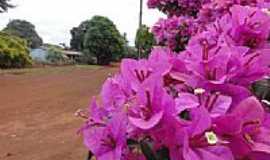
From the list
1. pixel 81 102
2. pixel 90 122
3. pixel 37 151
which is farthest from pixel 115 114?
pixel 81 102

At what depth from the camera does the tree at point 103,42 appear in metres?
32.5

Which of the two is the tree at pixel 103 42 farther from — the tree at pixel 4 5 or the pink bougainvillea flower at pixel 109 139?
the pink bougainvillea flower at pixel 109 139

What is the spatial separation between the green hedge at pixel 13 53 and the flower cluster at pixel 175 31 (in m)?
21.5

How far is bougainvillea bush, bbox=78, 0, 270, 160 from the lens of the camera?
0.91 metres

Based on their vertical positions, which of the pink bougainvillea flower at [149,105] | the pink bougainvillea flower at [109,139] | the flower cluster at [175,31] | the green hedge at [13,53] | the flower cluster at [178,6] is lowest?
the green hedge at [13,53]

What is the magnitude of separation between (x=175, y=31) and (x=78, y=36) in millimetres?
35273

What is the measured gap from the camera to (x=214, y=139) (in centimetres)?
88

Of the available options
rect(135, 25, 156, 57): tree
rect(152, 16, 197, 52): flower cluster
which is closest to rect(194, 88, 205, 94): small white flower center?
rect(152, 16, 197, 52): flower cluster

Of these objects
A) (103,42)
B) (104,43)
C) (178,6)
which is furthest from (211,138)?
(103,42)

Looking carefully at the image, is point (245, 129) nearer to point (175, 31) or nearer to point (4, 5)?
point (175, 31)

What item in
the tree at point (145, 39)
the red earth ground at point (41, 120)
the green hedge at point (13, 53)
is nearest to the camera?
the tree at point (145, 39)

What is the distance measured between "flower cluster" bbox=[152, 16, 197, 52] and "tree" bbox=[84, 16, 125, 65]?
2819 cm

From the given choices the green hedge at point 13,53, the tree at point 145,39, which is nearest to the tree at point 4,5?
the green hedge at point 13,53

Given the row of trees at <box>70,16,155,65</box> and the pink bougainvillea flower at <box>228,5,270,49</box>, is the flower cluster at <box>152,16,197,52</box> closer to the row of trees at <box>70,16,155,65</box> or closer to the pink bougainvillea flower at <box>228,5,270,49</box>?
the pink bougainvillea flower at <box>228,5,270,49</box>
